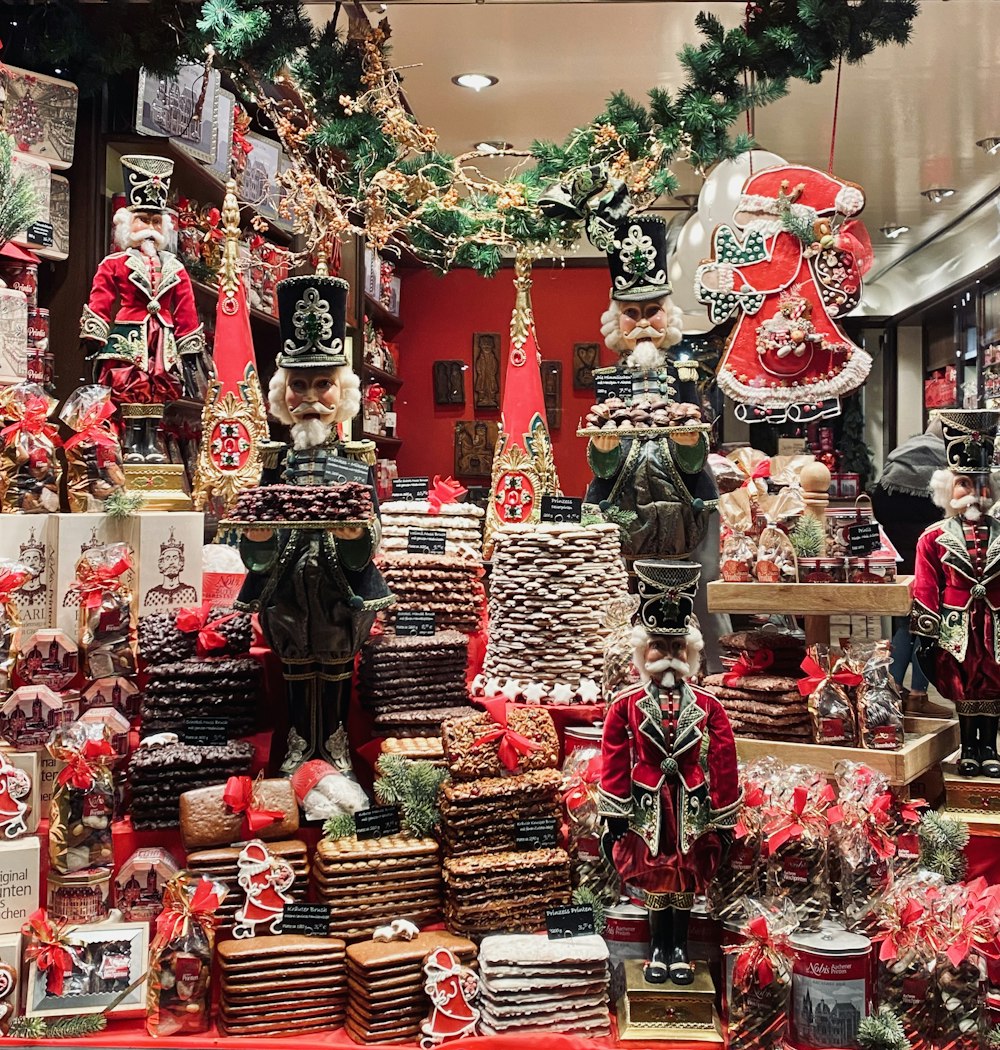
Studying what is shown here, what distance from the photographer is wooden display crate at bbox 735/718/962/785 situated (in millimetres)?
2627

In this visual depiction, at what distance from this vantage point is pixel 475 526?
13.0 ft

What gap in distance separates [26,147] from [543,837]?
2991 mm

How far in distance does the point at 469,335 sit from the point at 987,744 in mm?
2989

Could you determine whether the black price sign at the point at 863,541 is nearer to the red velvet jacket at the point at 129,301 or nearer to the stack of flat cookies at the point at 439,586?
the stack of flat cookies at the point at 439,586

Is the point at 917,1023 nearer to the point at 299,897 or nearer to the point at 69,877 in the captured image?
the point at 299,897

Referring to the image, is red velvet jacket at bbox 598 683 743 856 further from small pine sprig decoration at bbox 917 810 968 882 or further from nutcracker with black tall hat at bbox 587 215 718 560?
nutcracker with black tall hat at bbox 587 215 718 560

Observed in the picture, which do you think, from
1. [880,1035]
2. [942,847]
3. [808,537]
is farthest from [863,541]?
[880,1035]

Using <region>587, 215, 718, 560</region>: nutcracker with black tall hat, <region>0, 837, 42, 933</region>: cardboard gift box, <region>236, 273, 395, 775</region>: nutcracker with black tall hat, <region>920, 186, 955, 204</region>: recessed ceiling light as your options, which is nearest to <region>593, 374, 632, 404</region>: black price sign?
<region>587, 215, 718, 560</region>: nutcracker with black tall hat

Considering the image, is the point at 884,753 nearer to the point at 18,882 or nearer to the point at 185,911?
the point at 185,911

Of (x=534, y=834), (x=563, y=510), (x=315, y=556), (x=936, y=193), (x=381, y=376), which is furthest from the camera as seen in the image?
(x=381, y=376)

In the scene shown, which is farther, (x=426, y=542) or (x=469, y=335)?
(x=469, y=335)

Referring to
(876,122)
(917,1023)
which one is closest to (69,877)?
(917,1023)

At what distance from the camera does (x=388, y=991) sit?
223cm

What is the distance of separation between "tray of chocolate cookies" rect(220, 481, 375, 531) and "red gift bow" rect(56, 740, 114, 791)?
0.62 m
